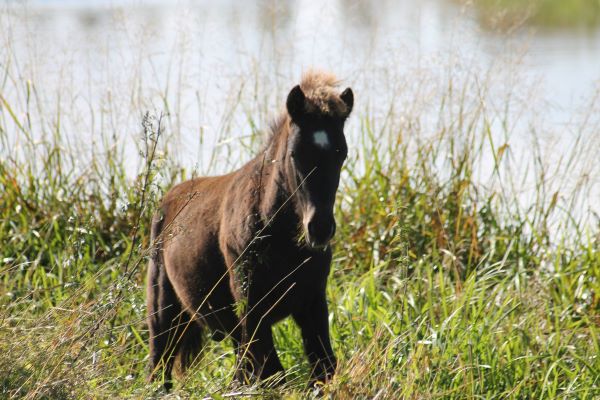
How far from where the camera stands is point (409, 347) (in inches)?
194

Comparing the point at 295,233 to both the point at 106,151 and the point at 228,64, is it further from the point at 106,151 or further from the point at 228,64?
the point at 228,64

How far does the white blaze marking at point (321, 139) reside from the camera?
4262mm

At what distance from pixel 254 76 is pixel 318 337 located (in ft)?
13.2

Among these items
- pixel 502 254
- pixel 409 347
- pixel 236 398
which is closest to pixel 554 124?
pixel 502 254

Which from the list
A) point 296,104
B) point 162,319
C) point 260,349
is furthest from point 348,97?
point 162,319

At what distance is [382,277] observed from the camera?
6340mm

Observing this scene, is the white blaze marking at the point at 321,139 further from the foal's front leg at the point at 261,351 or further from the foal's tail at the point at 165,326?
the foal's tail at the point at 165,326

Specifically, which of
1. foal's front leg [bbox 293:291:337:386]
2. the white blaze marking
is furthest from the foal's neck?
foal's front leg [bbox 293:291:337:386]

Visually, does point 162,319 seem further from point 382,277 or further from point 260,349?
point 382,277

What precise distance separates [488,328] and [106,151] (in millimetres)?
3754

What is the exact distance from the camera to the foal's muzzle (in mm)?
4082

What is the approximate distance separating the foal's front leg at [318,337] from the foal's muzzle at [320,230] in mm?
588

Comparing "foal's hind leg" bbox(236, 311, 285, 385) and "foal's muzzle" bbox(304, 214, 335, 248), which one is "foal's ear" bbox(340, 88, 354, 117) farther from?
"foal's hind leg" bbox(236, 311, 285, 385)

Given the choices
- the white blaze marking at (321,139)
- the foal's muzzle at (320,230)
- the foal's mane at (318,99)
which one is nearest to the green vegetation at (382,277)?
the foal's muzzle at (320,230)
